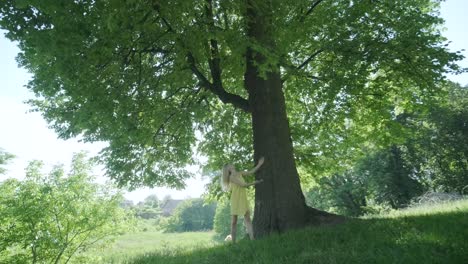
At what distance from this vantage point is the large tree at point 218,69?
334 inches

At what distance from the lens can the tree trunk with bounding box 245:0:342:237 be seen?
934cm

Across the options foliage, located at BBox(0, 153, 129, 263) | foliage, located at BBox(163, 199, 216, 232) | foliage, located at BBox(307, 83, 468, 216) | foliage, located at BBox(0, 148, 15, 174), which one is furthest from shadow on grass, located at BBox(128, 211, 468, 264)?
foliage, located at BBox(163, 199, 216, 232)

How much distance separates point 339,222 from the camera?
898 cm

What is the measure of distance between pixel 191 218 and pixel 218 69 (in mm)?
98334

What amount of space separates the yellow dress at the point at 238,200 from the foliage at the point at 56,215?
22.3ft

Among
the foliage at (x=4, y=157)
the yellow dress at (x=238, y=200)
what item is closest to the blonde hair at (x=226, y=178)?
the yellow dress at (x=238, y=200)

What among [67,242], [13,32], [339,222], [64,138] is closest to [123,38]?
[13,32]

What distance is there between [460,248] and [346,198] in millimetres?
43474

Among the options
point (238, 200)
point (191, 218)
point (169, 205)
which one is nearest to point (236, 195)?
point (238, 200)

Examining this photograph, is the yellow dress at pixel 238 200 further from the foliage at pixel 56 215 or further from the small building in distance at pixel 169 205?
the small building in distance at pixel 169 205

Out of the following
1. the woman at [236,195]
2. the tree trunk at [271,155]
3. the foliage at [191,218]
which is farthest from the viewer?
the foliage at [191,218]

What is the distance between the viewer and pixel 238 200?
955 cm

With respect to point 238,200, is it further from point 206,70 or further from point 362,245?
point 206,70

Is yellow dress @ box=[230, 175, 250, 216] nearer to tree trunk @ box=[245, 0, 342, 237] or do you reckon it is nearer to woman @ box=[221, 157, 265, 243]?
woman @ box=[221, 157, 265, 243]
